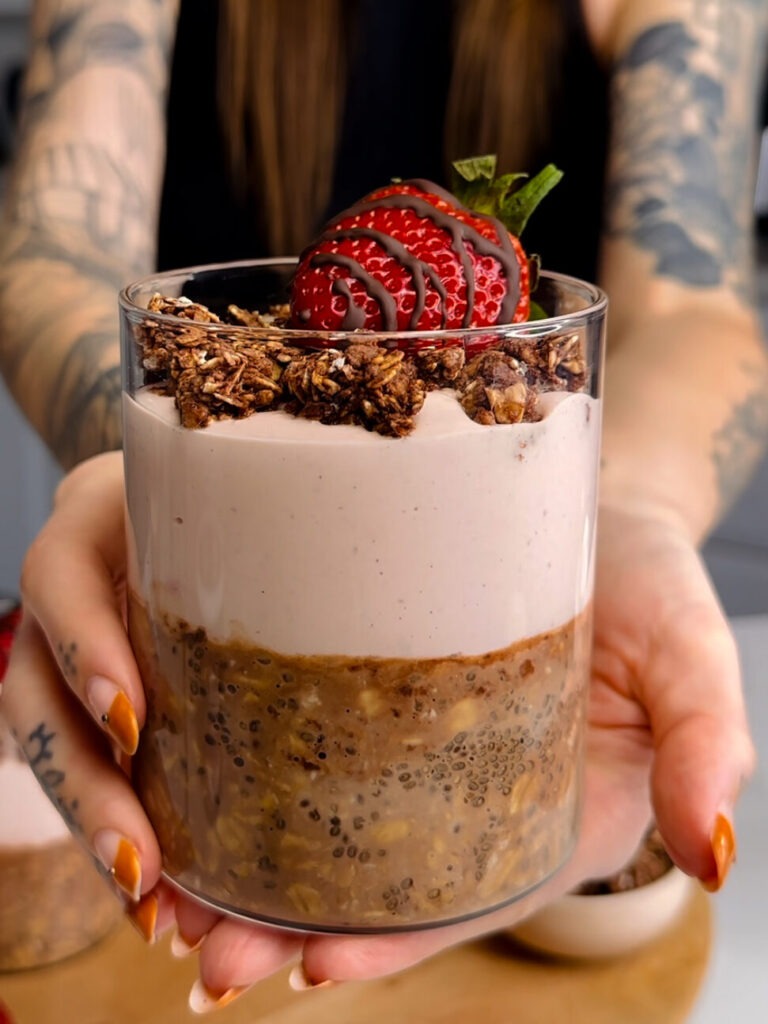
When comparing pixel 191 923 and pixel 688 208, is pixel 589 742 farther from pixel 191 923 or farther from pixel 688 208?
pixel 688 208

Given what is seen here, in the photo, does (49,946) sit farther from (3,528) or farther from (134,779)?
(3,528)

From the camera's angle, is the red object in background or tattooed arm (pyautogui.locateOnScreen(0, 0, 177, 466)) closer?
the red object in background

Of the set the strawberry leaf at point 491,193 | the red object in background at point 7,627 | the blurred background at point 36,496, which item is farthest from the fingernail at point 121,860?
the blurred background at point 36,496

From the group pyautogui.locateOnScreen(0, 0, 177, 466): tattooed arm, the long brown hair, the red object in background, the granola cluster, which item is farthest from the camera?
the long brown hair

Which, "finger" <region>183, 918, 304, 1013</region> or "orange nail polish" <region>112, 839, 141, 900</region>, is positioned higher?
"orange nail polish" <region>112, 839, 141, 900</region>

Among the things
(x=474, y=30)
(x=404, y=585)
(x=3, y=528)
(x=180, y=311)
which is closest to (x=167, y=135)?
(x=474, y=30)

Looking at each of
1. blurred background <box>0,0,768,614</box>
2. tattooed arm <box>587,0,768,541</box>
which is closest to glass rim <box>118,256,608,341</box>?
tattooed arm <box>587,0,768,541</box>

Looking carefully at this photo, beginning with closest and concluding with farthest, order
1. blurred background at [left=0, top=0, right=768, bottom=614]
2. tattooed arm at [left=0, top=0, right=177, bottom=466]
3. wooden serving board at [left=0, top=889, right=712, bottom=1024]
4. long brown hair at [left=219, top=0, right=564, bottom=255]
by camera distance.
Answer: wooden serving board at [left=0, top=889, right=712, bottom=1024], tattooed arm at [left=0, top=0, right=177, bottom=466], long brown hair at [left=219, top=0, right=564, bottom=255], blurred background at [left=0, top=0, right=768, bottom=614]

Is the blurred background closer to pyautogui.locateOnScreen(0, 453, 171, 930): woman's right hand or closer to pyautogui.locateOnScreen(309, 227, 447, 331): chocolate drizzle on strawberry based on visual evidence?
Result: pyautogui.locateOnScreen(0, 453, 171, 930): woman's right hand
